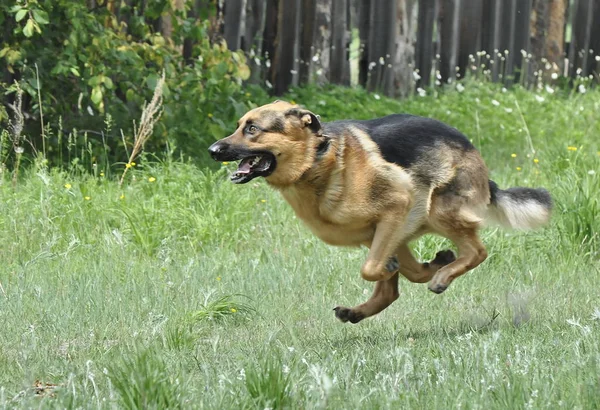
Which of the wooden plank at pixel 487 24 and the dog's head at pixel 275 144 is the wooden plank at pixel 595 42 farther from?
the dog's head at pixel 275 144

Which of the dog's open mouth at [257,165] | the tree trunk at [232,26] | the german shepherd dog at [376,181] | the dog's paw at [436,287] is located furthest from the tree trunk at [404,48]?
the dog's open mouth at [257,165]

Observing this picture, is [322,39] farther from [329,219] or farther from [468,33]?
[329,219]

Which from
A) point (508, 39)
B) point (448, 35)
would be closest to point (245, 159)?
point (448, 35)

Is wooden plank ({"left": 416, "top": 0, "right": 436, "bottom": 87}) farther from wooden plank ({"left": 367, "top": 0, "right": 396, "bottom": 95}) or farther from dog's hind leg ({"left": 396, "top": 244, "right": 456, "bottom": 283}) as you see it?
dog's hind leg ({"left": 396, "top": 244, "right": 456, "bottom": 283})

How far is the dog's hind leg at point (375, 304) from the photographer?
5.72m

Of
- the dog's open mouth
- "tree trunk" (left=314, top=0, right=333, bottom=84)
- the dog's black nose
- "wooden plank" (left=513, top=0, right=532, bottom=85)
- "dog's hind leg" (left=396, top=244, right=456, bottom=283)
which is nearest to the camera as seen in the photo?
the dog's black nose

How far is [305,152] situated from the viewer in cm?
548

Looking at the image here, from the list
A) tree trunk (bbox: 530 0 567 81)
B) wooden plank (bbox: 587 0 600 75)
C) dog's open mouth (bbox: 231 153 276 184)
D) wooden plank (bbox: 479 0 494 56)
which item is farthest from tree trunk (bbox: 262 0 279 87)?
dog's open mouth (bbox: 231 153 276 184)

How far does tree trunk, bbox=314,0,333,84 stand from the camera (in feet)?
39.9

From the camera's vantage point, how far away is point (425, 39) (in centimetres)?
1318

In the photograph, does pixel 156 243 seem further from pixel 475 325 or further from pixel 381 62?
pixel 381 62

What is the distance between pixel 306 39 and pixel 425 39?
187cm

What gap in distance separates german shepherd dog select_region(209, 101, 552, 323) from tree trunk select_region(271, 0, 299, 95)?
5881mm

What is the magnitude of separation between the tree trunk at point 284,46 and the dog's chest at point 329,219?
20.8ft
